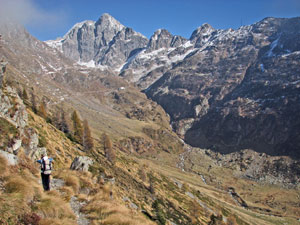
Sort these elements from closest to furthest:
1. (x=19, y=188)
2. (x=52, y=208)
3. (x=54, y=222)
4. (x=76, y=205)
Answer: (x=54, y=222), (x=52, y=208), (x=19, y=188), (x=76, y=205)

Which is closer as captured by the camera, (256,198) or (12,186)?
(12,186)

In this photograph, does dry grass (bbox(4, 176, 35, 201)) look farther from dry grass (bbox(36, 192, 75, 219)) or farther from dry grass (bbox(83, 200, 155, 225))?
Answer: dry grass (bbox(83, 200, 155, 225))

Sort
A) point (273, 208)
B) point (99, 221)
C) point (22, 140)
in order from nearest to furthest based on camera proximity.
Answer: point (99, 221) < point (22, 140) < point (273, 208)

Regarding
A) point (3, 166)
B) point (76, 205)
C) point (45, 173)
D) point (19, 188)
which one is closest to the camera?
point (19, 188)

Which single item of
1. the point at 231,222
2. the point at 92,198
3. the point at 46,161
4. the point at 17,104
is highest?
the point at 17,104

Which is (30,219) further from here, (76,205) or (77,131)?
(77,131)

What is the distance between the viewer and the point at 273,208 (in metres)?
138

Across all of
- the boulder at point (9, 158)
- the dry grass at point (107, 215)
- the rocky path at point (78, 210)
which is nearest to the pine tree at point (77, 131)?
the boulder at point (9, 158)

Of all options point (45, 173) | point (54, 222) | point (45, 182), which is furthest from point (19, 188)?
point (54, 222)

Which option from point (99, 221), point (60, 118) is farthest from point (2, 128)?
point (60, 118)

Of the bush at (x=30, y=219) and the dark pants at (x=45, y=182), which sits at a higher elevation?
the dark pants at (x=45, y=182)

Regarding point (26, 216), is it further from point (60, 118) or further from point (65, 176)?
point (60, 118)

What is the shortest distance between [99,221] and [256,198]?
A: 168m

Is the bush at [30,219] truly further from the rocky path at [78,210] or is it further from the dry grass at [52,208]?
the rocky path at [78,210]
